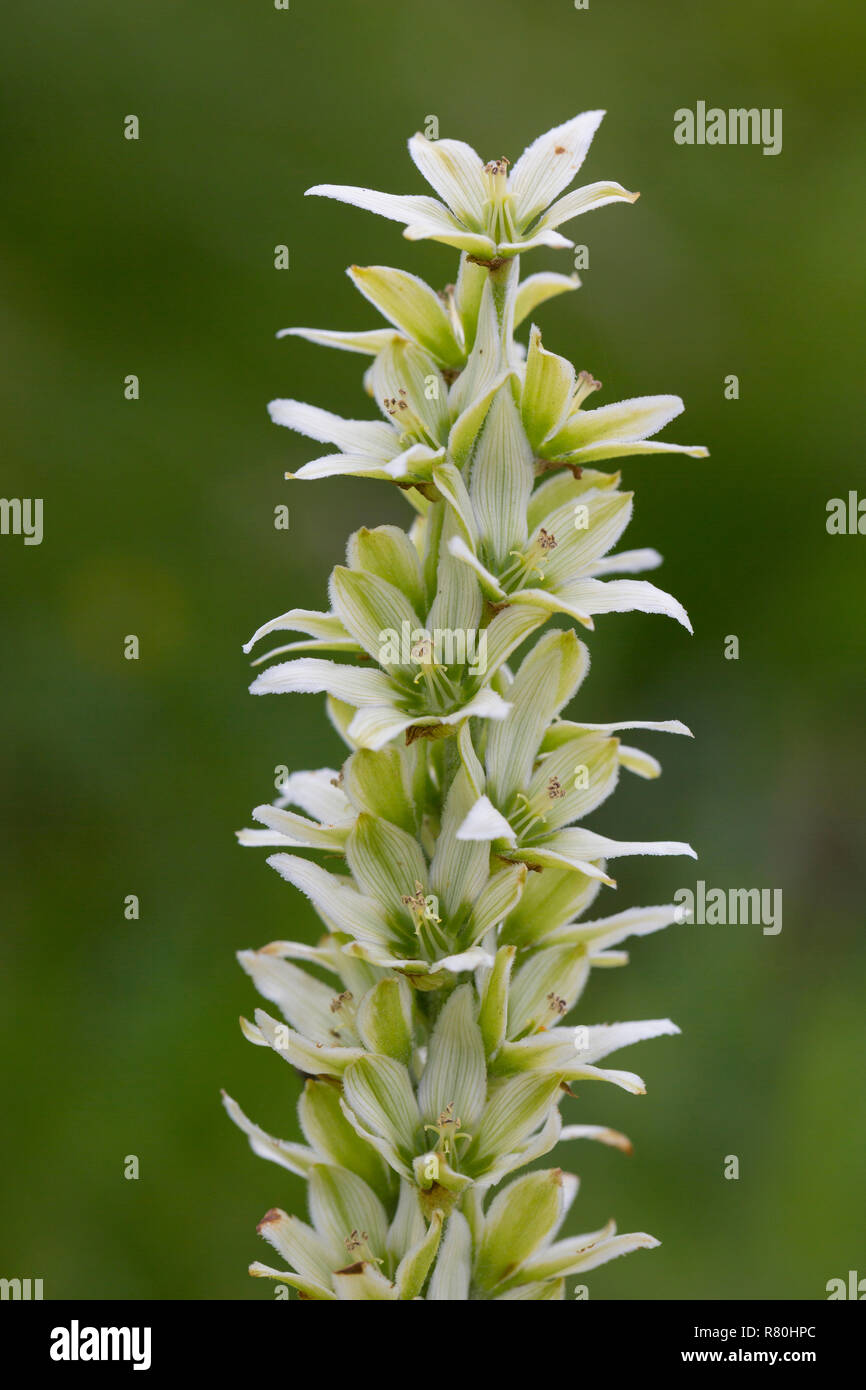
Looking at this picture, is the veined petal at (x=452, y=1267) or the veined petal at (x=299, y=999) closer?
the veined petal at (x=452, y=1267)

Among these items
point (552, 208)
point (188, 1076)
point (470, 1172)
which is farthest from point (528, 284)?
point (188, 1076)

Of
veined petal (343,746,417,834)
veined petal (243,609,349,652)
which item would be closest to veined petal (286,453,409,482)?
veined petal (243,609,349,652)

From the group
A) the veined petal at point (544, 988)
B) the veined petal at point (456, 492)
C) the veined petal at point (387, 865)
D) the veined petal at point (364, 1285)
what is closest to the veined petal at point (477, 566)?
the veined petal at point (456, 492)

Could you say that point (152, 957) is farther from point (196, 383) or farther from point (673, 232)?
point (673, 232)

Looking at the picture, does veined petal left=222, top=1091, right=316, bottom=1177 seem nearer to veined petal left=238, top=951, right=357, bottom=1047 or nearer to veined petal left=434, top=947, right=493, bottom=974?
veined petal left=238, top=951, right=357, bottom=1047

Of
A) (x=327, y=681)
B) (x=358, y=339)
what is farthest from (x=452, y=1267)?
(x=358, y=339)

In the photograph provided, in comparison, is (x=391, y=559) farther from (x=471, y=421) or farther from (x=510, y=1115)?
(x=510, y=1115)

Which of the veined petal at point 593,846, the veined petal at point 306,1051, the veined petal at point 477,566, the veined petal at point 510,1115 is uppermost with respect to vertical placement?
the veined petal at point 477,566

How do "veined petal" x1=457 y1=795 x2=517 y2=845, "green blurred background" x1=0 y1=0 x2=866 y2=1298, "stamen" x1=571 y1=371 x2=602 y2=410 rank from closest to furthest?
"veined petal" x1=457 y1=795 x2=517 y2=845, "stamen" x1=571 y1=371 x2=602 y2=410, "green blurred background" x1=0 y1=0 x2=866 y2=1298

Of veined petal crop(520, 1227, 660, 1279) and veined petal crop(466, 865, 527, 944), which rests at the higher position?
veined petal crop(466, 865, 527, 944)

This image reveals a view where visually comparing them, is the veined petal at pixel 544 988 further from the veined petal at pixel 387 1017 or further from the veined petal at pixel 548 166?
the veined petal at pixel 548 166
